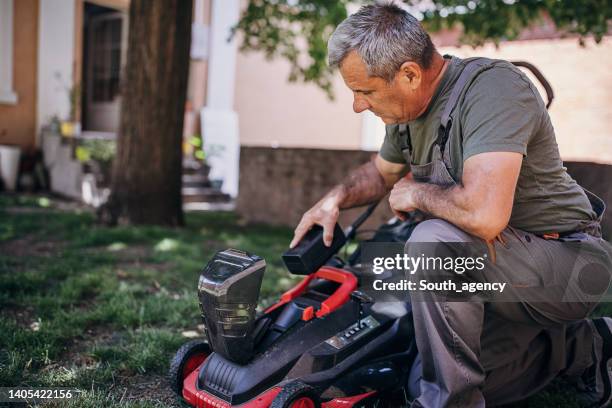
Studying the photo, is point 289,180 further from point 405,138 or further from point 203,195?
point 405,138

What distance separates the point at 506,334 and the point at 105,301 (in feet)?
7.68

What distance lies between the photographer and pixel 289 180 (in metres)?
7.00

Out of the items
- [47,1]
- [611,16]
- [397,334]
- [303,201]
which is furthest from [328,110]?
[397,334]

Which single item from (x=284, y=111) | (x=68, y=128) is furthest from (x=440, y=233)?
(x=284, y=111)

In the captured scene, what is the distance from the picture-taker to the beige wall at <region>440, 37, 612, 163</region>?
42.8 ft

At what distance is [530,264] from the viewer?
7.04 feet

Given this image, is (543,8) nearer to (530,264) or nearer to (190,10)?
(190,10)

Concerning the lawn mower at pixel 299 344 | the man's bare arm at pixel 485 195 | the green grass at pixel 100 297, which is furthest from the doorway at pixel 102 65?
the man's bare arm at pixel 485 195

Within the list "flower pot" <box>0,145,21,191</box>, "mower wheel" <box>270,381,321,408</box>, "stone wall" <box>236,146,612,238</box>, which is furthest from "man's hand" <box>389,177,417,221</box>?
"flower pot" <box>0,145,21,191</box>

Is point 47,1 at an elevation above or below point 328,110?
above

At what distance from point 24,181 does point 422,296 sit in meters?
8.73

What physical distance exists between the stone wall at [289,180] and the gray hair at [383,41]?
360 cm

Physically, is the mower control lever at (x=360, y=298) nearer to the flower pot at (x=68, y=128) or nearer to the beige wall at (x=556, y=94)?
the flower pot at (x=68, y=128)

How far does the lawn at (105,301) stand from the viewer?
2570 mm
